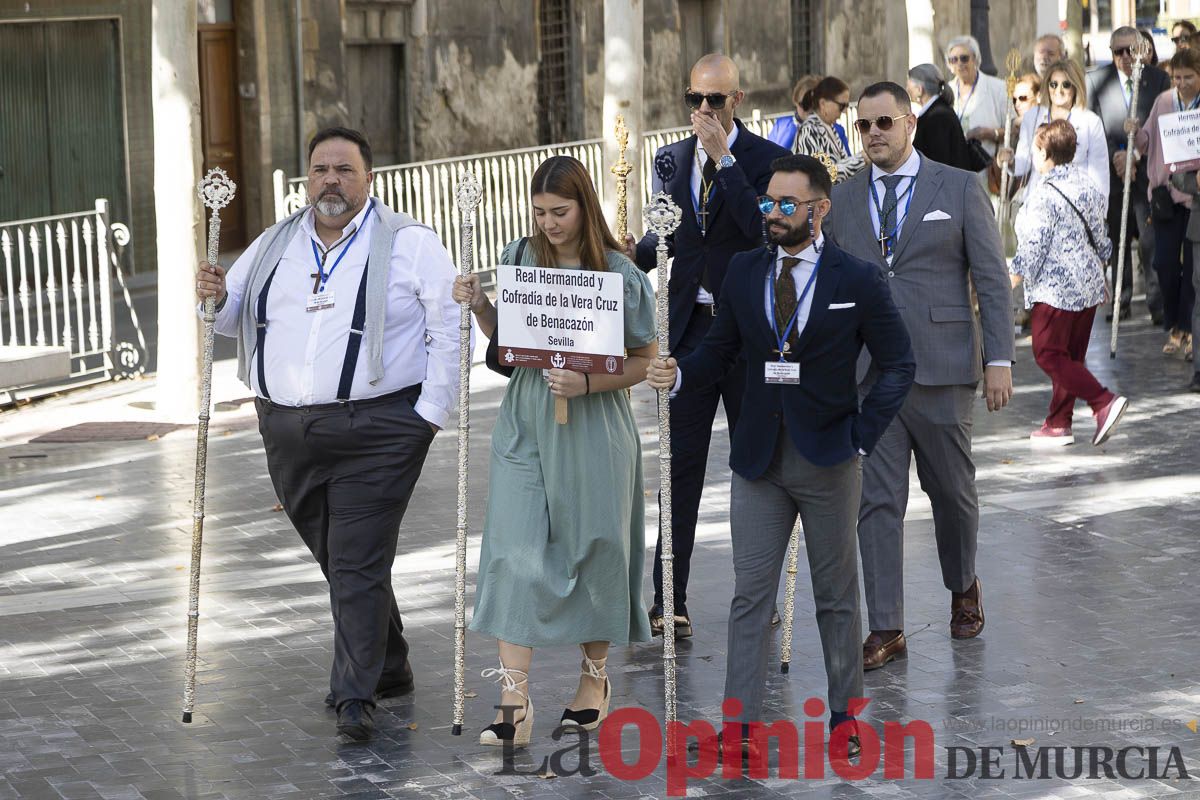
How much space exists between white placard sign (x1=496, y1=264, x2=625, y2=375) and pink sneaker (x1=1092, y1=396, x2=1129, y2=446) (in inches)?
225

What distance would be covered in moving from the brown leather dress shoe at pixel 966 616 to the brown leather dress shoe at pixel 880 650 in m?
0.34

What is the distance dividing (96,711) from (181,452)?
508 cm

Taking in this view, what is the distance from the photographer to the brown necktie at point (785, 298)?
6152mm

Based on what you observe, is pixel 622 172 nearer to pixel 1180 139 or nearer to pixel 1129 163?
pixel 1180 139

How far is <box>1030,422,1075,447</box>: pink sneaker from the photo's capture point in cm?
1159

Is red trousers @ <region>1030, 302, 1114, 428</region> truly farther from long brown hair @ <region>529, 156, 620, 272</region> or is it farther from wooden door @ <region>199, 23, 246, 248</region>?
wooden door @ <region>199, 23, 246, 248</region>

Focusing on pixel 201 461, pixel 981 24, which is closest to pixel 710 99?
pixel 201 461

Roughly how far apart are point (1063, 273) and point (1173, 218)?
3.56 meters

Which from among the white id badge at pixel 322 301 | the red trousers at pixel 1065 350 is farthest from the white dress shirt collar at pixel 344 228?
the red trousers at pixel 1065 350

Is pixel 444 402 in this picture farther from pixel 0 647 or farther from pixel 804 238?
pixel 0 647

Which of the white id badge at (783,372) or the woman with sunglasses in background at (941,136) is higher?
the woman with sunglasses in background at (941,136)

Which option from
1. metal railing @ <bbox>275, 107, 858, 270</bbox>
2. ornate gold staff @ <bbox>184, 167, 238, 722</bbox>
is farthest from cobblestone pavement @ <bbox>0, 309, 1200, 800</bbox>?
metal railing @ <bbox>275, 107, 858, 270</bbox>

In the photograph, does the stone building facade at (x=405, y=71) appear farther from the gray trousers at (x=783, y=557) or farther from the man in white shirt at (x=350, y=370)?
the gray trousers at (x=783, y=557)

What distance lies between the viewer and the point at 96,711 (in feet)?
22.7
